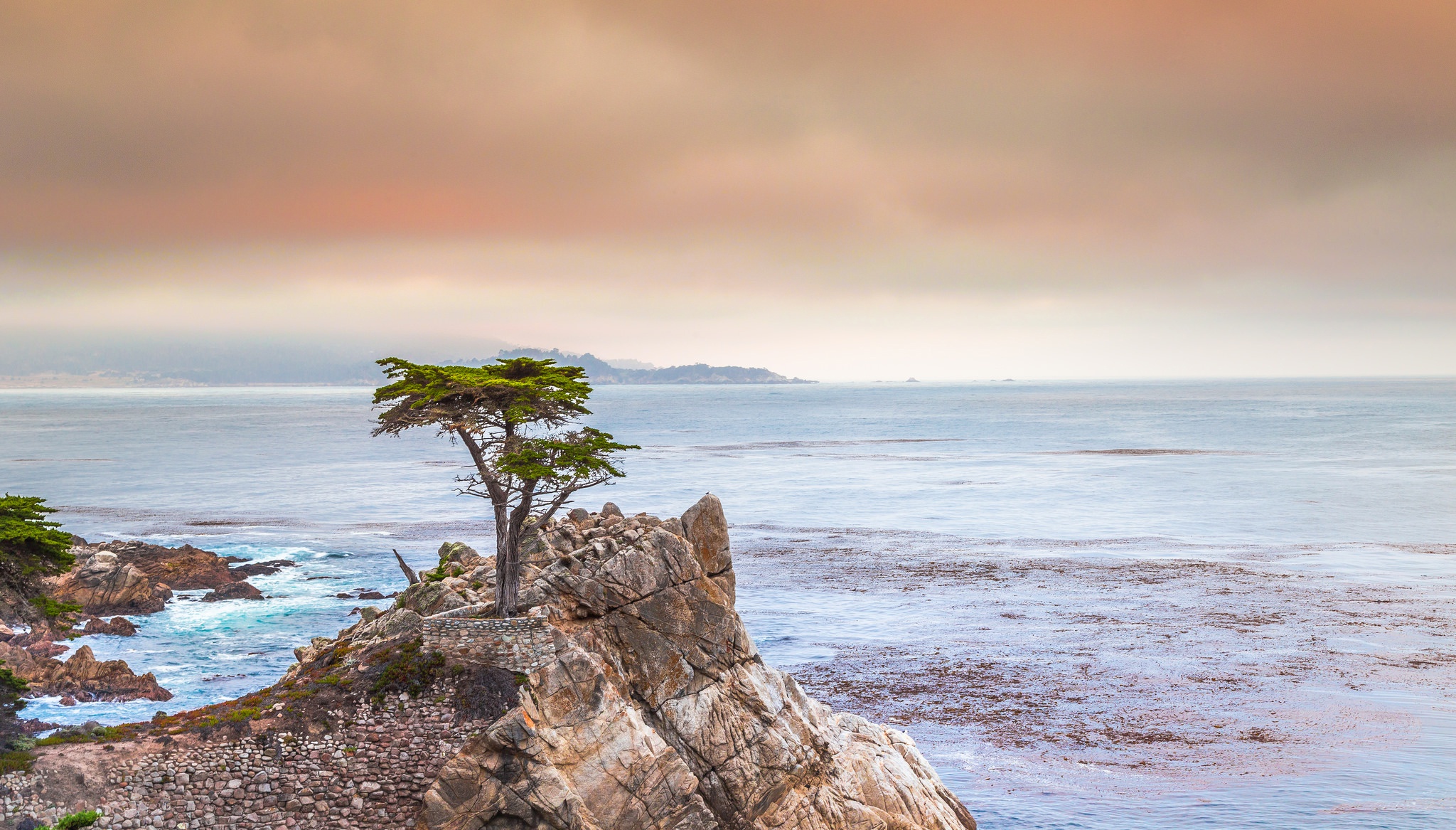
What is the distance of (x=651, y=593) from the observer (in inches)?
913

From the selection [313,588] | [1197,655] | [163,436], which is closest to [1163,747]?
[1197,655]

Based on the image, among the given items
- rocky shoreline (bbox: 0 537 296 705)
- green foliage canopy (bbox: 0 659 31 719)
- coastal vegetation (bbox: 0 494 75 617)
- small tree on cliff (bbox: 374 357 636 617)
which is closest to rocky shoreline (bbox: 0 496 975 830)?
small tree on cliff (bbox: 374 357 636 617)

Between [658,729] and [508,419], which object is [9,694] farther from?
[658,729]

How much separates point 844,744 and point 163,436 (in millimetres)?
196315

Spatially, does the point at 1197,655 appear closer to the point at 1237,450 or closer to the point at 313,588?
the point at 313,588

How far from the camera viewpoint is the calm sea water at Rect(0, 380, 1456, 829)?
97.3ft

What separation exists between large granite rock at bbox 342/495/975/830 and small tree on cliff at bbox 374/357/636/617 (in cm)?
137

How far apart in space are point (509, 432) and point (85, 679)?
23134 millimetres

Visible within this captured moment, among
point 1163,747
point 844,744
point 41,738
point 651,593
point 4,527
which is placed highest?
point 4,527

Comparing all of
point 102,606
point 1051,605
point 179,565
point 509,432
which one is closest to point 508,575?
point 509,432

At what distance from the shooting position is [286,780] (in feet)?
65.8

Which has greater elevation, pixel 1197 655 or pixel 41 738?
pixel 41 738

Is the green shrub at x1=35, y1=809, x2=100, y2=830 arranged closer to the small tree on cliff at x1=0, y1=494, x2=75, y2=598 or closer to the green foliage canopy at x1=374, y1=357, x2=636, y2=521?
the small tree on cliff at x1=0, y1=494, x2=75, y2=598

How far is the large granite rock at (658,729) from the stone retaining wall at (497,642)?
0.43 m
